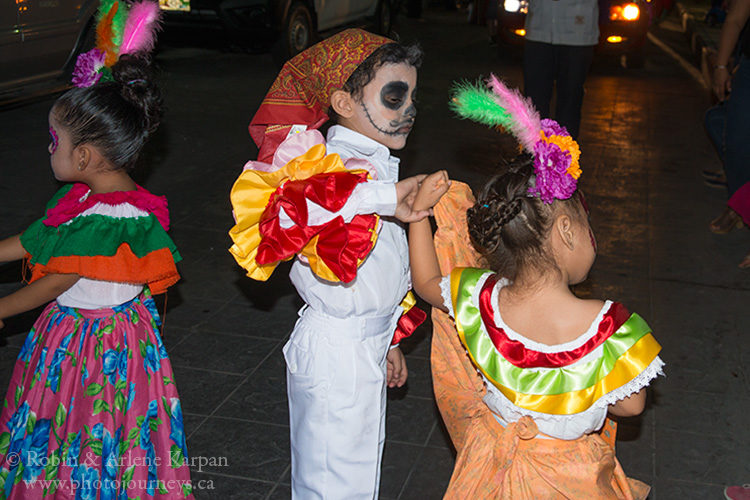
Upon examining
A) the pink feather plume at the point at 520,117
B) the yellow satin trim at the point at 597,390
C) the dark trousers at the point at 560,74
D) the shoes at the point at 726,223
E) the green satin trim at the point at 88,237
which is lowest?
the shoes at the point at 726,223

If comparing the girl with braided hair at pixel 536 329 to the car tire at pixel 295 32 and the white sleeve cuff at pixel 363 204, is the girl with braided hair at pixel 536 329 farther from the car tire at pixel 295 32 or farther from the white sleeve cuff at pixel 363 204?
the car tire at pixel 295 32

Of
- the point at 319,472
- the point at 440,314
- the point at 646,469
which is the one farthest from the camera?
the point at 646,469

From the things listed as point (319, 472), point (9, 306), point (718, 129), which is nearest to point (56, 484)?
point (9, 306)

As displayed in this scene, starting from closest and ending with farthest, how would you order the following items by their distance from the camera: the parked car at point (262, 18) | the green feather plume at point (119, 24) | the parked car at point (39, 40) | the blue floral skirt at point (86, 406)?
the blue floral skirt at point (86, 406)
the green feather plume at point (119, 24)
the parked car at point (39, 40)
the parked car at point (262, 18)

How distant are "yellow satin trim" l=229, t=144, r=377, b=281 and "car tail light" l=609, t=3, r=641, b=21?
1075 cm

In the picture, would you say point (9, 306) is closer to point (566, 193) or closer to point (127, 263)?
point (127, 263)

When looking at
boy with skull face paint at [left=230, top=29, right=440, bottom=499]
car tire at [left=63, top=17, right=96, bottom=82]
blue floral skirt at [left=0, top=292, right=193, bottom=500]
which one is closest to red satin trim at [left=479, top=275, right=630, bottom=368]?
boy with skull face paint at [left=230, top=29, right=440, bottom=499]

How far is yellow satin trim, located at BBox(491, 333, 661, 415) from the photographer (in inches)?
86.0

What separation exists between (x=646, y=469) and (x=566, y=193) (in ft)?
6.22

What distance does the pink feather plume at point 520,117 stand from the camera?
228cm

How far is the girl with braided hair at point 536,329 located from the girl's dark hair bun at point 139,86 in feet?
3.35

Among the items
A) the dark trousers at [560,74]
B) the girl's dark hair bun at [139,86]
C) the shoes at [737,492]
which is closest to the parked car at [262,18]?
the dark trousers at [560,74]

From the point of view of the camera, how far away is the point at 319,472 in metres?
2.53

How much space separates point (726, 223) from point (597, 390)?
15.3ft
